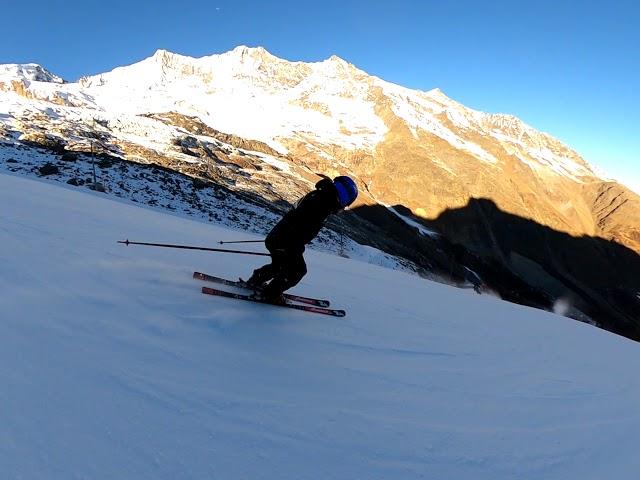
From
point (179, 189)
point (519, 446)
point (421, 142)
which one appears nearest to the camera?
A: point (519, 446)

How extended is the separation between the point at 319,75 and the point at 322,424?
191m

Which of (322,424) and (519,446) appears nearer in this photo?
(322,424)

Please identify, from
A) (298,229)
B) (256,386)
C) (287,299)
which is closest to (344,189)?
(298,229)

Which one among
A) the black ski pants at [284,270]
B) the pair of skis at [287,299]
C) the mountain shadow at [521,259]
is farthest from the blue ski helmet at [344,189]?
the mountain shadow at [521,259]

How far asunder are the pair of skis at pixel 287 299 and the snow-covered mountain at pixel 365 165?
25.1 meters

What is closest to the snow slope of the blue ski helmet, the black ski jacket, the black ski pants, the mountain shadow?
the black ski pants

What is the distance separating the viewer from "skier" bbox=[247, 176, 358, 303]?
5.46 meters

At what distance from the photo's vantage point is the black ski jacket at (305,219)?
5.49m

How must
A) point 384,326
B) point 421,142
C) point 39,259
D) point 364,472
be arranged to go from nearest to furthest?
point 364,472 → point 39,259 → point 384,326 → point 421,142

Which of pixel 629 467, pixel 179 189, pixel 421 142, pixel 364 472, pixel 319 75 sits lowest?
pixel 364 472

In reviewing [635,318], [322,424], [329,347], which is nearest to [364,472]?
[322,424]

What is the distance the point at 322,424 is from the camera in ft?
10.7

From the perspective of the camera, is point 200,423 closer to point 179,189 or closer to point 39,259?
point 39,259

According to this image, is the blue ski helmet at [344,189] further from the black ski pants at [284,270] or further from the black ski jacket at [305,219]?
the black ski pants at [284,270]
